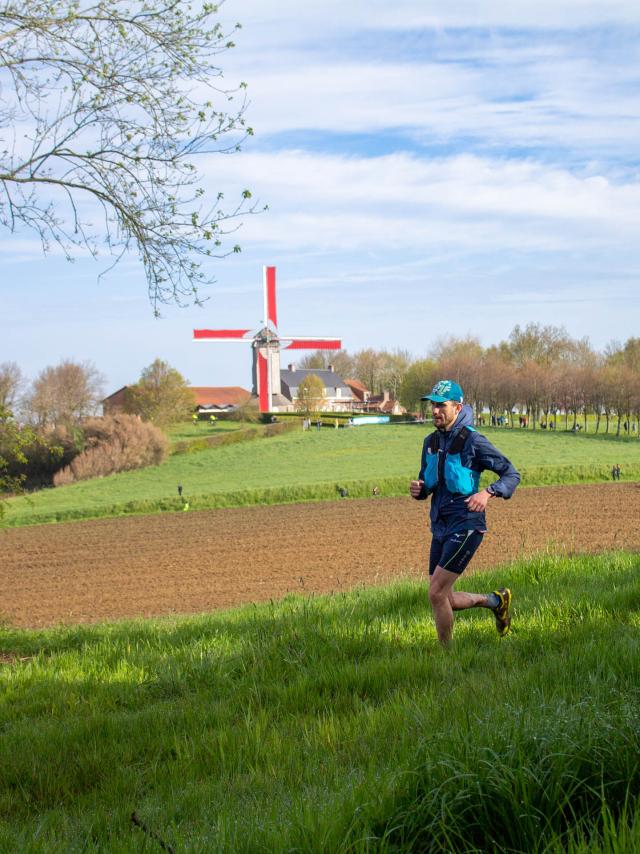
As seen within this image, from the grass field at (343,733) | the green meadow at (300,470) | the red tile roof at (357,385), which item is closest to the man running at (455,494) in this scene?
the grass field at (343,733)

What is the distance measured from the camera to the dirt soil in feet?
62.1

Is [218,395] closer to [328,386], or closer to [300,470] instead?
[328,386]

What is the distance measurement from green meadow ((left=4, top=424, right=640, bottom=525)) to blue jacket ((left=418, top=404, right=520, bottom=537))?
3527 centimetres

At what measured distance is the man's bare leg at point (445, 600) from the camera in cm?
636

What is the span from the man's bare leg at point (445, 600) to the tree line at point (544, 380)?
243 feet

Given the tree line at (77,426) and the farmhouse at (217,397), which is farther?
the farmhouse at (217,397)

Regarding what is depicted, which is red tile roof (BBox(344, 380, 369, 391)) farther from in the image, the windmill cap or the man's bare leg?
the man's bare leg

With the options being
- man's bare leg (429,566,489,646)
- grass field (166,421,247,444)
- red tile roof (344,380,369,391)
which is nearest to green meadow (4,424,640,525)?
grass field (166,421,247,444)

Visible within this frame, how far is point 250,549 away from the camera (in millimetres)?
26859

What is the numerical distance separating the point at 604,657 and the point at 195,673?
2.94 metres

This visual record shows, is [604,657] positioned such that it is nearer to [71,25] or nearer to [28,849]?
[28,849]

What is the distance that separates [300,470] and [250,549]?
26467 mm

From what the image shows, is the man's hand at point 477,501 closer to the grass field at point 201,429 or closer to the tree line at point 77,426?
the tree line at point 77,426

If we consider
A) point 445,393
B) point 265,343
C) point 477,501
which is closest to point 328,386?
point 265,343
